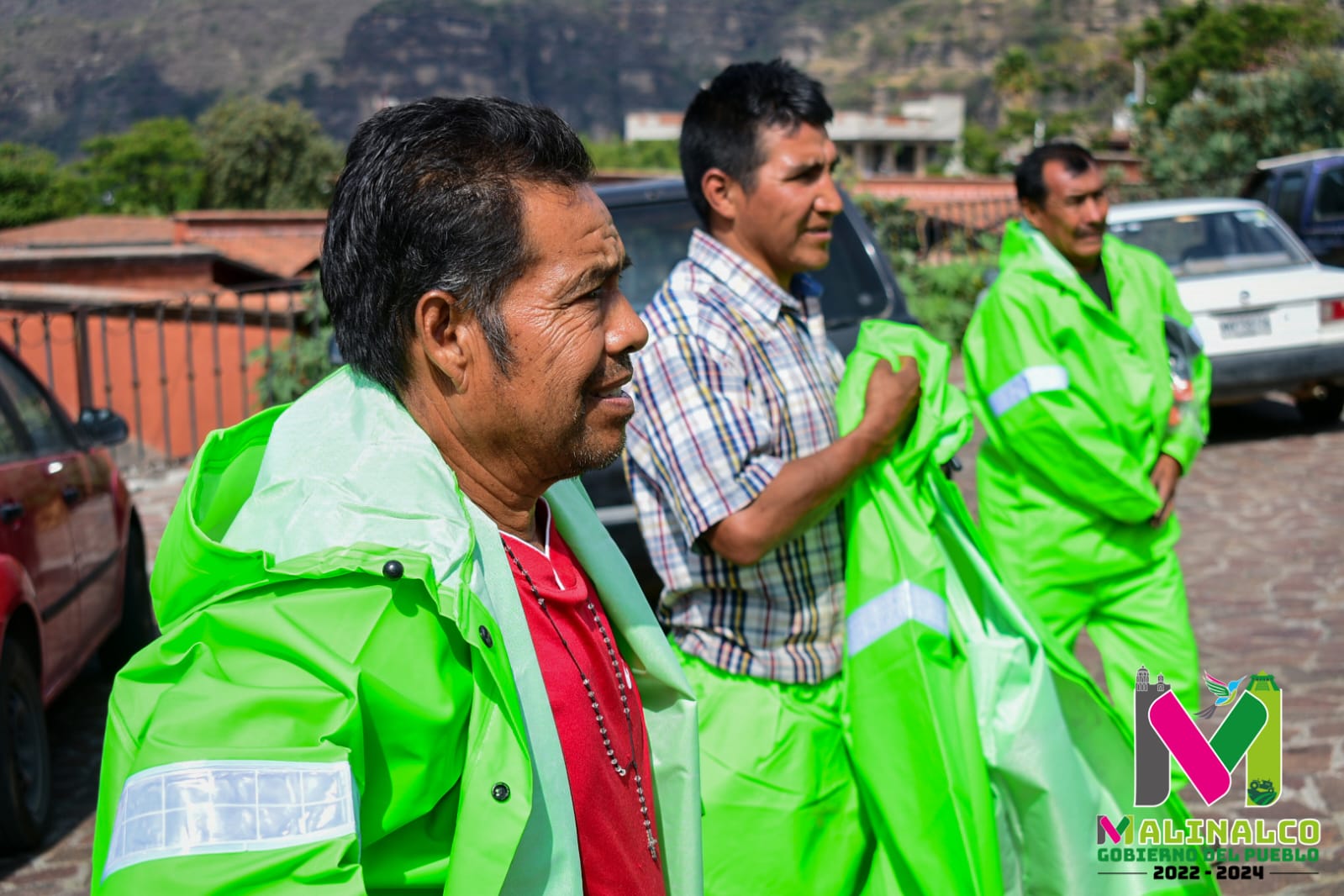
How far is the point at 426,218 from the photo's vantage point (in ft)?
4.95

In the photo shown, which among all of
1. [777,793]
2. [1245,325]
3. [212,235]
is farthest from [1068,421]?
[212,235]

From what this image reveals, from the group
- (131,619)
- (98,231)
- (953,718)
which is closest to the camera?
(953,718)

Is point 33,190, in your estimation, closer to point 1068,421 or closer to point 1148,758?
point 1068,421

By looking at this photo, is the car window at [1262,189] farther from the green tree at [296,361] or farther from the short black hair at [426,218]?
the short black hair at [426,218]

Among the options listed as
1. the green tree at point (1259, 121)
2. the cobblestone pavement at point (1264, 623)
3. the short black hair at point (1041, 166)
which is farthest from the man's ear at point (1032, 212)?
the green tree at point (1259, 121)

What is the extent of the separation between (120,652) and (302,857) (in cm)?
574

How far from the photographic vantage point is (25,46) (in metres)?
7.28

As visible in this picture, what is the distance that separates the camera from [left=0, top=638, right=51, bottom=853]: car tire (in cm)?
431

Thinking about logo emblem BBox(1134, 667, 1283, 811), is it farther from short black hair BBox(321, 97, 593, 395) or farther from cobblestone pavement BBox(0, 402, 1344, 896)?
short black hair BBox(321, 97, 593, 395)

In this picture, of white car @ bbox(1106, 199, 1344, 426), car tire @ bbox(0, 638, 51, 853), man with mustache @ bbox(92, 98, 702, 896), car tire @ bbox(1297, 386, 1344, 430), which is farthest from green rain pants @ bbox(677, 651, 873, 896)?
car tire @ bbox(1297, 386, 1344, 430)

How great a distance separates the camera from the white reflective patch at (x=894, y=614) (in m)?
2.55

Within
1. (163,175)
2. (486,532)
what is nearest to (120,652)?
(486,532)

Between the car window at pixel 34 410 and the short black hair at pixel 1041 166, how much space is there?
3.80m

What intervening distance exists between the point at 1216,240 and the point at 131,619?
8.18 metres
